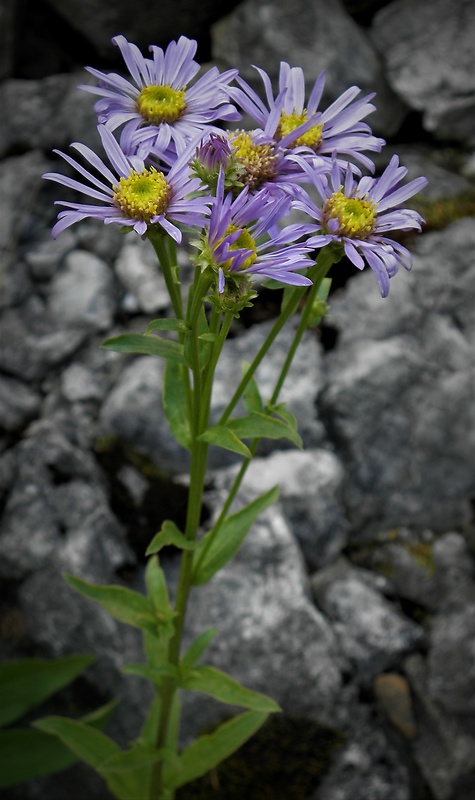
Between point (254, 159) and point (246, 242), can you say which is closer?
point (246, 242)

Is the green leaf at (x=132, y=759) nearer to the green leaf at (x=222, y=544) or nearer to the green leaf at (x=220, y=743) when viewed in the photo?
the green leaf at (x=220, y=743)

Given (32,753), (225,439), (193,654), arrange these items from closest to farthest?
(225,439) → (193,654) → (32,753)

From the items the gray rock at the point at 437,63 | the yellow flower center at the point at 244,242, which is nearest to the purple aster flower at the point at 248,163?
the yellow flower center at the point at 244,242

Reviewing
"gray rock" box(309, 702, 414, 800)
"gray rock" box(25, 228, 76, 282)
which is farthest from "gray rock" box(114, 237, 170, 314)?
"gray rock" box(309, 702, 414, 800)

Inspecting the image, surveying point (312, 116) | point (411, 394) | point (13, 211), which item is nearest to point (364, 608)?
point (411, 394)

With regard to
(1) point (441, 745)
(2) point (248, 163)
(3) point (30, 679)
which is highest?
(2) point (248, 163)

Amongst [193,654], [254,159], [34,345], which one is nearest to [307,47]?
[34,345]

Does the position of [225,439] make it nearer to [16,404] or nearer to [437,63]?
[16,404]
